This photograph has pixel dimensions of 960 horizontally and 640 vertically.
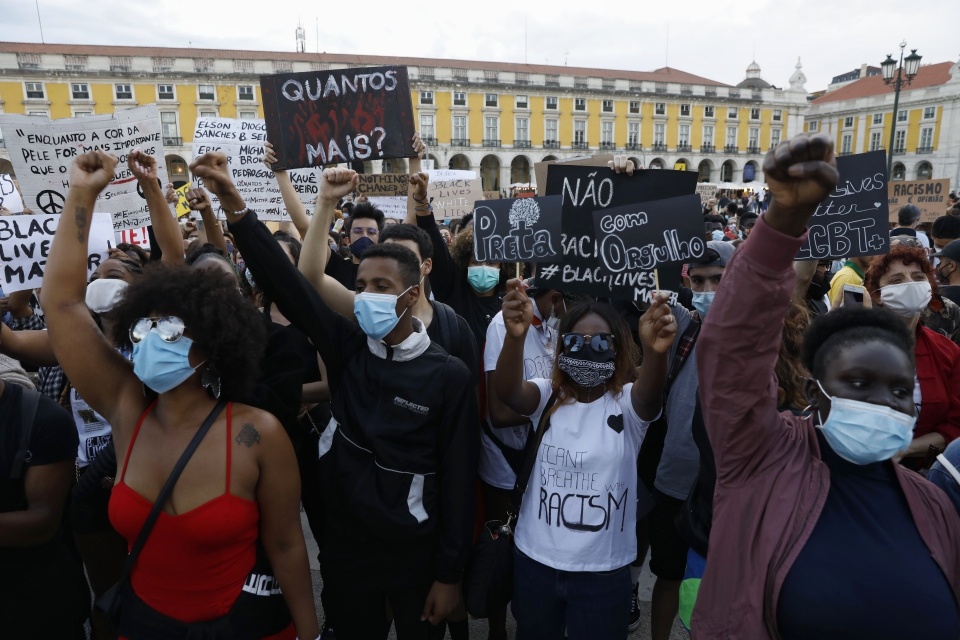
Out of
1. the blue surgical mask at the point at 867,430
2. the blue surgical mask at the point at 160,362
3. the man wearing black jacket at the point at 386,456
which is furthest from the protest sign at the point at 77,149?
the blue surgical mask at the point at 867,430

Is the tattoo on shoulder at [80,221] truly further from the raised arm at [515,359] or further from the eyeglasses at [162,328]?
the raised arm at [515,359]

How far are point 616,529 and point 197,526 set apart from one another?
4.68ft

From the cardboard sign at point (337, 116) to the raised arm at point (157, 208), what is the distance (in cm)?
104

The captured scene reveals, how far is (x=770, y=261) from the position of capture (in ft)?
4.22

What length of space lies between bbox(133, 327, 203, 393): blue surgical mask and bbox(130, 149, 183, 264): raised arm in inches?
37.8

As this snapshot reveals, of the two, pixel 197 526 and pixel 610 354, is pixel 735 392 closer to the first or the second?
pixel 610 354

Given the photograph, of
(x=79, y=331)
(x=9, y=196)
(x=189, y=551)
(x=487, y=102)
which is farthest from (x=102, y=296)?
(x=487, y=102)

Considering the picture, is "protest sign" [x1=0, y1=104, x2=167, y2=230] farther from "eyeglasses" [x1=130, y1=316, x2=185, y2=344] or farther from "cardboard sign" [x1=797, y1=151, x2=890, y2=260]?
"cardboard sign" [x1=797, y1=151, x2=890, y2=260]

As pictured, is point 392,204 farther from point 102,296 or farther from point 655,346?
point 655,346

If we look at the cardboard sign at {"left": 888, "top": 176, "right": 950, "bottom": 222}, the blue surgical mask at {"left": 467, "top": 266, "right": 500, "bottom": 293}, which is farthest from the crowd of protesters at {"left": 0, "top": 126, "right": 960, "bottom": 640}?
the cardboard sign at {"left": 888, "top": 176, "right": 950, "bottom": 222}

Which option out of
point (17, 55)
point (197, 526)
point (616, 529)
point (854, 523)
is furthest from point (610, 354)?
point (17, 55)

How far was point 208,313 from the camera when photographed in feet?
6.16

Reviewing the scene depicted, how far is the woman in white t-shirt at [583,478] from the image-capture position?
2164 mm

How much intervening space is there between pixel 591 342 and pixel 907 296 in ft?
6.08
